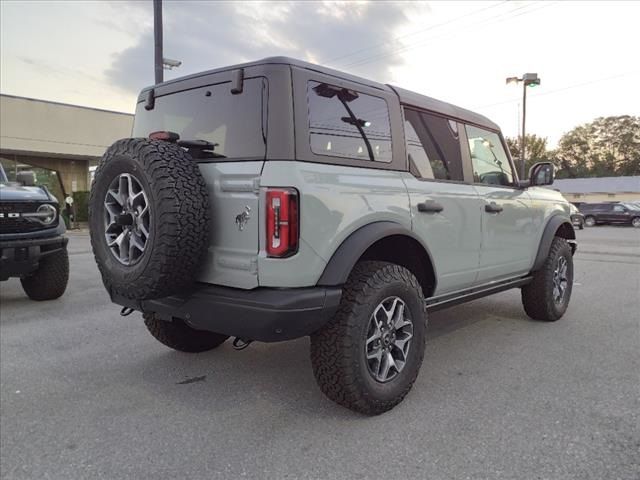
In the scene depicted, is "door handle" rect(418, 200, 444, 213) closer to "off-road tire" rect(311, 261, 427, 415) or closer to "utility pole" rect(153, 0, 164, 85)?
"off-road tire" rect(311, 261, 427, 415)

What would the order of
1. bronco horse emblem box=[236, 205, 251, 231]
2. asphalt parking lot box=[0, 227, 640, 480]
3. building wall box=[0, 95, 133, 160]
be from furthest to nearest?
building wall box=[0, 95, 133, 160] < bronco horse emblem box=[236, 205, 251, 231] < asphalt parking lot box=[0, 227, 640, 480]

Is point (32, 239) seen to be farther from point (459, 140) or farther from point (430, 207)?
point (459, 140)

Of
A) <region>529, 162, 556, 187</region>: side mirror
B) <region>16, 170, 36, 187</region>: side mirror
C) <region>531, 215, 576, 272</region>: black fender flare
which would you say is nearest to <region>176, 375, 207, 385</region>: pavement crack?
<region>531, 215, 576, 272</region>: black fender flare

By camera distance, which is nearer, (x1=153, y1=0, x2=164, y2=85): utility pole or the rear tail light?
the rear tail light

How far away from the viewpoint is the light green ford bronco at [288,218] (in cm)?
251

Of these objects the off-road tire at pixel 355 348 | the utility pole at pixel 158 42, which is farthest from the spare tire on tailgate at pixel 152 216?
the utility pole at pixel 158 42

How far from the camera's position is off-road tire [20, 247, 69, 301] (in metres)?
6.02

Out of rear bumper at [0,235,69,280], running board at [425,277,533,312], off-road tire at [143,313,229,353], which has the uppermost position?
rear bumper at [0,235,69,280]

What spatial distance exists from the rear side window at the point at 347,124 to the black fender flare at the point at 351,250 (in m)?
0.46

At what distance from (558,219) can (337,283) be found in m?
3.44

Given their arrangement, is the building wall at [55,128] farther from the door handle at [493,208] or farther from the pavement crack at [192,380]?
the door handle at [493,208]

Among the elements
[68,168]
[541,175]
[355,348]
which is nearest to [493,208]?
[541,175]

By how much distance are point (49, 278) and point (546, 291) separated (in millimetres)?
5773

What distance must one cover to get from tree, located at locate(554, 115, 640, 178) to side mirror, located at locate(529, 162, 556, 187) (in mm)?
57571
